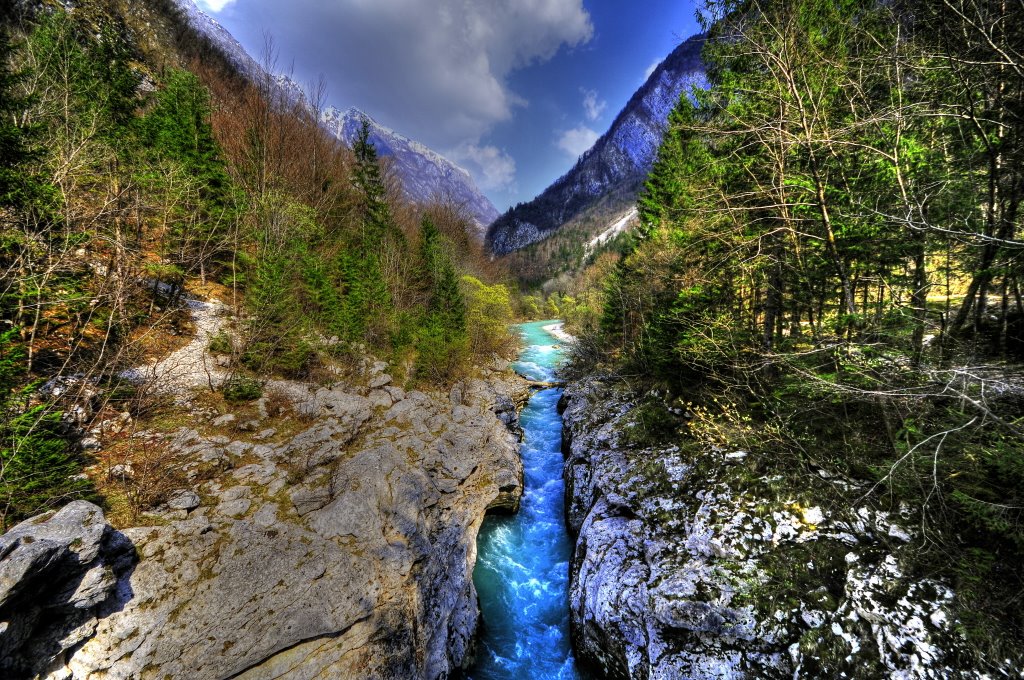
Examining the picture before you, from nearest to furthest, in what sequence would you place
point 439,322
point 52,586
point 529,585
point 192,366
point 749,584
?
1. point 52,586
2. point 749,584
3. point 529,585
4. point 192,366
5. point 439,322

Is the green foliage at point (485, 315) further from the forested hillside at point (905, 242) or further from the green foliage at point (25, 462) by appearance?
the green foliage at point (25, 462)

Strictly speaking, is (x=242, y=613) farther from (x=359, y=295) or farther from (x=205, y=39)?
(x=205, y=39)

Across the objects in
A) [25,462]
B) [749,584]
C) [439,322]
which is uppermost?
[439,322]

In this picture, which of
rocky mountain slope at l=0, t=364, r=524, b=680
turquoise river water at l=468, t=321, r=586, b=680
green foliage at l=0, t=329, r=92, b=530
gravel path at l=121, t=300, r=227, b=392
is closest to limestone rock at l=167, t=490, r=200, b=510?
rocky mountain slope at l=0, t=364, r=524, b=680

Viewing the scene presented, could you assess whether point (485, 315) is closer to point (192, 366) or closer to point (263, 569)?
point (192, 366)

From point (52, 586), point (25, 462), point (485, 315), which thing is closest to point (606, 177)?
point (485, 315)

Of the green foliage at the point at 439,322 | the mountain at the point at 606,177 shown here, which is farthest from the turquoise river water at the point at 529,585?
the mountain at the point at 606,177
